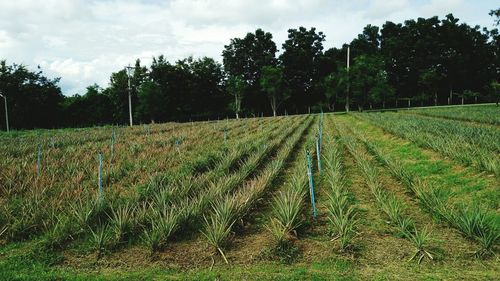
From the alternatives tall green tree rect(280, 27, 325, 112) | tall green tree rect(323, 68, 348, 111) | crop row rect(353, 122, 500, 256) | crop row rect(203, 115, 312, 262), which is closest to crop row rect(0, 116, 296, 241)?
crop row rect(203, 115, 312, 262)

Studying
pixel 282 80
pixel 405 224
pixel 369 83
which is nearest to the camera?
pixel 405 224

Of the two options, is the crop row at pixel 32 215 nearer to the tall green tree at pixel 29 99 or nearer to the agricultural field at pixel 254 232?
the agricultural field at pixel 254 232

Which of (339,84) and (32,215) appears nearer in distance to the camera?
(32,215)

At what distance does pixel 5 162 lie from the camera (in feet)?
37.7

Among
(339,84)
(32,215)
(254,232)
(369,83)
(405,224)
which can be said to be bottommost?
(254,232)

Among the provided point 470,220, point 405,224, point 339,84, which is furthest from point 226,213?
point 339,84

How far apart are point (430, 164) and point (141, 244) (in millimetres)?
8594

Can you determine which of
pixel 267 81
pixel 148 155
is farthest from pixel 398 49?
pixel 148 155

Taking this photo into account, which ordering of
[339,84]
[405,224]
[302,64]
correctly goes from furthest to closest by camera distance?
[302,64] → [339,84] → [405,224]

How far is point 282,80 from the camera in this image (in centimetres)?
5862

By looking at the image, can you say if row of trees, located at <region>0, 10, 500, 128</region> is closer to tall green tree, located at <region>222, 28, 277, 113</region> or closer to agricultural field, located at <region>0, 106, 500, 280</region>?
tall green tree, located at <region>222, 28, 277, 113</region>

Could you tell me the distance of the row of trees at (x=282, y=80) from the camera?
54.2 meters

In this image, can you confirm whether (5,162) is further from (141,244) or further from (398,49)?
(398,49)

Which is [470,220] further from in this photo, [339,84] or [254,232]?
[339,84]
